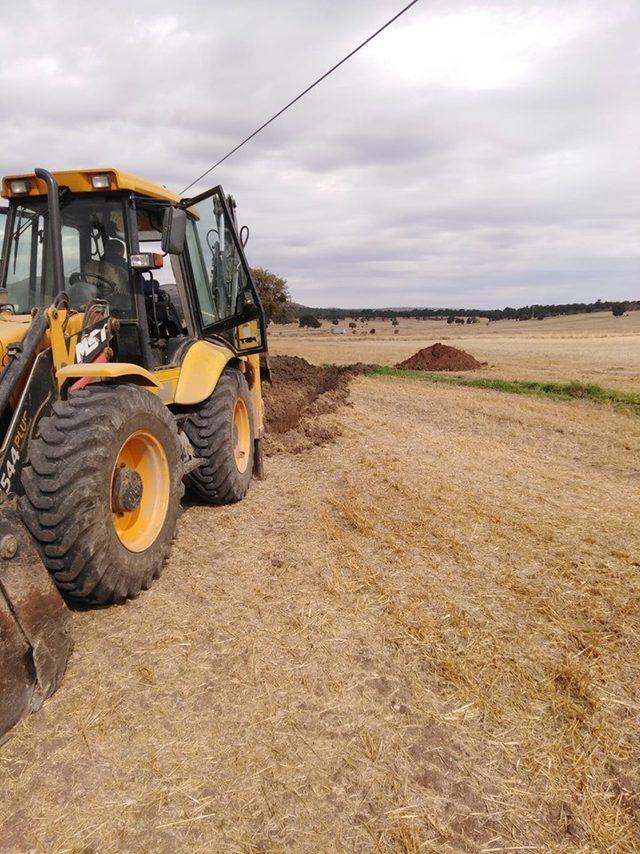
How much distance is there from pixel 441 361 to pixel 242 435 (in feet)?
51.4

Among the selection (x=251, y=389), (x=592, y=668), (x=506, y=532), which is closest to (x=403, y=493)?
(x=506, y=532)

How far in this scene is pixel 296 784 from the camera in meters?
2.26

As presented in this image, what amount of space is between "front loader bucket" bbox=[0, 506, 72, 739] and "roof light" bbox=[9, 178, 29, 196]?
9.33 feet

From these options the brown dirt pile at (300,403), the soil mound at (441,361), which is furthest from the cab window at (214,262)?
the soil mound at (441,361)

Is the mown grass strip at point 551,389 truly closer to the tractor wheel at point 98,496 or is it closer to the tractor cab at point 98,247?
the tractor cab at point 98,247

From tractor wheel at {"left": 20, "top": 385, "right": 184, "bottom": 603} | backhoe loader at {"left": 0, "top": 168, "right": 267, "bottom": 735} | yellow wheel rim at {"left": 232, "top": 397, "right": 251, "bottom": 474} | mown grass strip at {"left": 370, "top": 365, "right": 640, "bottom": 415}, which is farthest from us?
mown grass strip at {"left": 370, "top": 365, "right": 640, "bottom": 415}

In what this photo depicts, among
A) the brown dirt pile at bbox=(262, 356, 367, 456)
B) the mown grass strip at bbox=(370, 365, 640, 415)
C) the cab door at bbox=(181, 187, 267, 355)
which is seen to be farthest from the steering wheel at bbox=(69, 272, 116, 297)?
the mown grass strip at bbox=(370, 365, 640, 415)

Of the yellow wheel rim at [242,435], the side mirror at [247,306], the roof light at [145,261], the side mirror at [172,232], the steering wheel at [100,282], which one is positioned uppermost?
the side mirror at [172,232]

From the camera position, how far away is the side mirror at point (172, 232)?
13.8 ft

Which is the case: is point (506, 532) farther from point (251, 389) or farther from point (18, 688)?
point (18, 688)

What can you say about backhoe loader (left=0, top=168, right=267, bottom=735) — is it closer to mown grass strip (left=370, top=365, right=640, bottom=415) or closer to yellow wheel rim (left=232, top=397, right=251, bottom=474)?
yellow wheel rim (left=232, top=397, right=251, bottom=474)

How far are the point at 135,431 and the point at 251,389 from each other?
317 centimetres

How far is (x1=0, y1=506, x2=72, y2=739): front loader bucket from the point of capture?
2.43m

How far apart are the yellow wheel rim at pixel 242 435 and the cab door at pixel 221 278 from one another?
709mm
